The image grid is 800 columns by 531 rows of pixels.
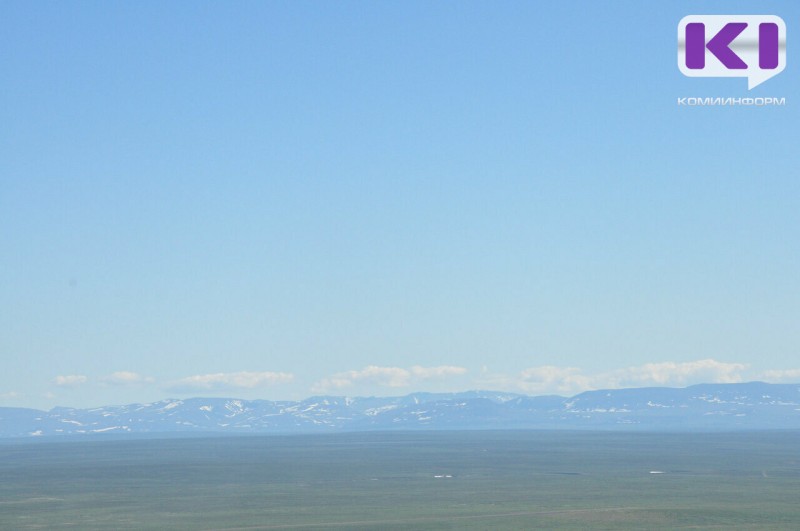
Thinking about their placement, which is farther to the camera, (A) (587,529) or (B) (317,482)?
(B) (317,482)

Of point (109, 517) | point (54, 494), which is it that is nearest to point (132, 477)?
point (54, 494)

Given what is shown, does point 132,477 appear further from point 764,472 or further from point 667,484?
point 764,472

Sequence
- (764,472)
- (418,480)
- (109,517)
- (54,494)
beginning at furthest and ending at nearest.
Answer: (764,472)
(418,480)
(54,494)
(109,517)

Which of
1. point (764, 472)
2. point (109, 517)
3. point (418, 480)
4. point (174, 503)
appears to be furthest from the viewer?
point (764, 472)

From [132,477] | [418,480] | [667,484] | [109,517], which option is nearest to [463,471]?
[418,480]

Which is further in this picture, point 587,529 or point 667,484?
point 667,484

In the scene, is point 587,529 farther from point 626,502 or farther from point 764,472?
point 764,472

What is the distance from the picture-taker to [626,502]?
134 metres

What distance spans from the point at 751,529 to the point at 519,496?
4036 cm

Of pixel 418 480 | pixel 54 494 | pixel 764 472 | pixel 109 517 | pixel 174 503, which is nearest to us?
pixel 109 517

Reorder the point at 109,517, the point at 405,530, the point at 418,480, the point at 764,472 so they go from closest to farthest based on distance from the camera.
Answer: the point at 405,530, the point at 109,517, the point at 418,480, the point at 764,472

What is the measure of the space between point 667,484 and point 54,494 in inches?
3696

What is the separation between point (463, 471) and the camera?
199 m

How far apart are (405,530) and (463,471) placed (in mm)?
93196
